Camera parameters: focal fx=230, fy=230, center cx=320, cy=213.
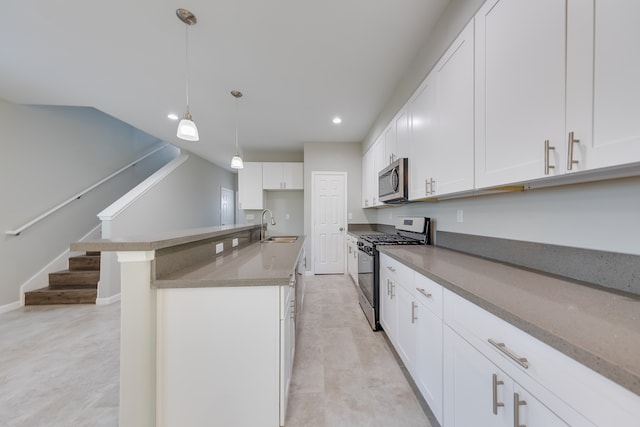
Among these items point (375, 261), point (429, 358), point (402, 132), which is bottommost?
point (429, 358)

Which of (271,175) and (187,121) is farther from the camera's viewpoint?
(271,175)

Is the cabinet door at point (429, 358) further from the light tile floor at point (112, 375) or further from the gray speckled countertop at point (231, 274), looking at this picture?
the gray speckled countertop at point (231, 274)

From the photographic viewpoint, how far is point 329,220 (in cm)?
474

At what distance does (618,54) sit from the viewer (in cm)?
72

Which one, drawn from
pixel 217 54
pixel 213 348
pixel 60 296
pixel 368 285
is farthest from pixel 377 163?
pixel 60 296

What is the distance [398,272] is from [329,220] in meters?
2.97

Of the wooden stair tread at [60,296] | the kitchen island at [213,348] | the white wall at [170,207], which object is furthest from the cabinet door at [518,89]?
the wooden stair tread at [60,296]

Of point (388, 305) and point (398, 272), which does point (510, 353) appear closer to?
point (398, 272)

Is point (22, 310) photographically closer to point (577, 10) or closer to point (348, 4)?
point (348, 4)

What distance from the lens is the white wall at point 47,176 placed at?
3051 millimetres

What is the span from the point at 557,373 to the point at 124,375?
5.68 ft

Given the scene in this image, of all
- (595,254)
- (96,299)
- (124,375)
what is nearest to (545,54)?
(595,254)

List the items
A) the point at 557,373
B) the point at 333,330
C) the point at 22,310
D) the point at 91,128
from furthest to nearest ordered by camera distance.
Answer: the point at 91,128, the point at 22,310, the point at 333,330, the point at 557,373

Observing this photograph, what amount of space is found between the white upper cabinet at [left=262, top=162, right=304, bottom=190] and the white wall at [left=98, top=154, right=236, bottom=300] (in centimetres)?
191
